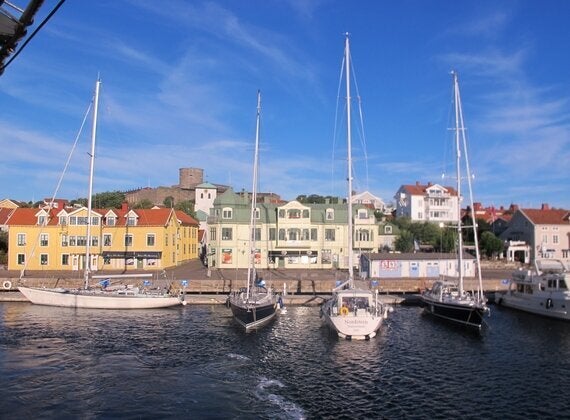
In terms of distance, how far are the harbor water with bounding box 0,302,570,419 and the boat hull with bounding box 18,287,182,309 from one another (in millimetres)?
5052

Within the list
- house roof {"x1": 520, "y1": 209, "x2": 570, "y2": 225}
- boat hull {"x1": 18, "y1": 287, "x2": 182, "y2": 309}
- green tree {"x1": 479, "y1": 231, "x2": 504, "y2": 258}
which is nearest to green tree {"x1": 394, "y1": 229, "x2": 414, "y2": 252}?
green tree {"x1": 479, "y1": 231, "x2": 504, "y2": 258}

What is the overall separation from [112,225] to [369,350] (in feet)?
154

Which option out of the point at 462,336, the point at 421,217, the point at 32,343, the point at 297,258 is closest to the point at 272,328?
the point at 462,336

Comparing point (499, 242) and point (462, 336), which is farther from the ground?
point (499, 242)

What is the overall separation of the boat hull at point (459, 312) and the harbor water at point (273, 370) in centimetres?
120

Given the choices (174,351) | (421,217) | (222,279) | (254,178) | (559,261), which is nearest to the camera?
(174,351)

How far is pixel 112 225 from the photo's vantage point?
66.2 metres

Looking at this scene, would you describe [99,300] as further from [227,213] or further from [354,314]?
[227,213]

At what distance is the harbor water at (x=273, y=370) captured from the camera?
20.3 metres

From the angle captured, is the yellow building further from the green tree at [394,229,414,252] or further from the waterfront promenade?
the green tree at [394,229,414,252]

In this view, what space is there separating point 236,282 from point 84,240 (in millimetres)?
24957

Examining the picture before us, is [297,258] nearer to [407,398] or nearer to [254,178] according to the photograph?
[254,178]

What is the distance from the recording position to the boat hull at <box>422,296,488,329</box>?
37.2 m

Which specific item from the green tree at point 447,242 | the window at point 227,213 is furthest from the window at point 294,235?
the green tree at point 447,242
